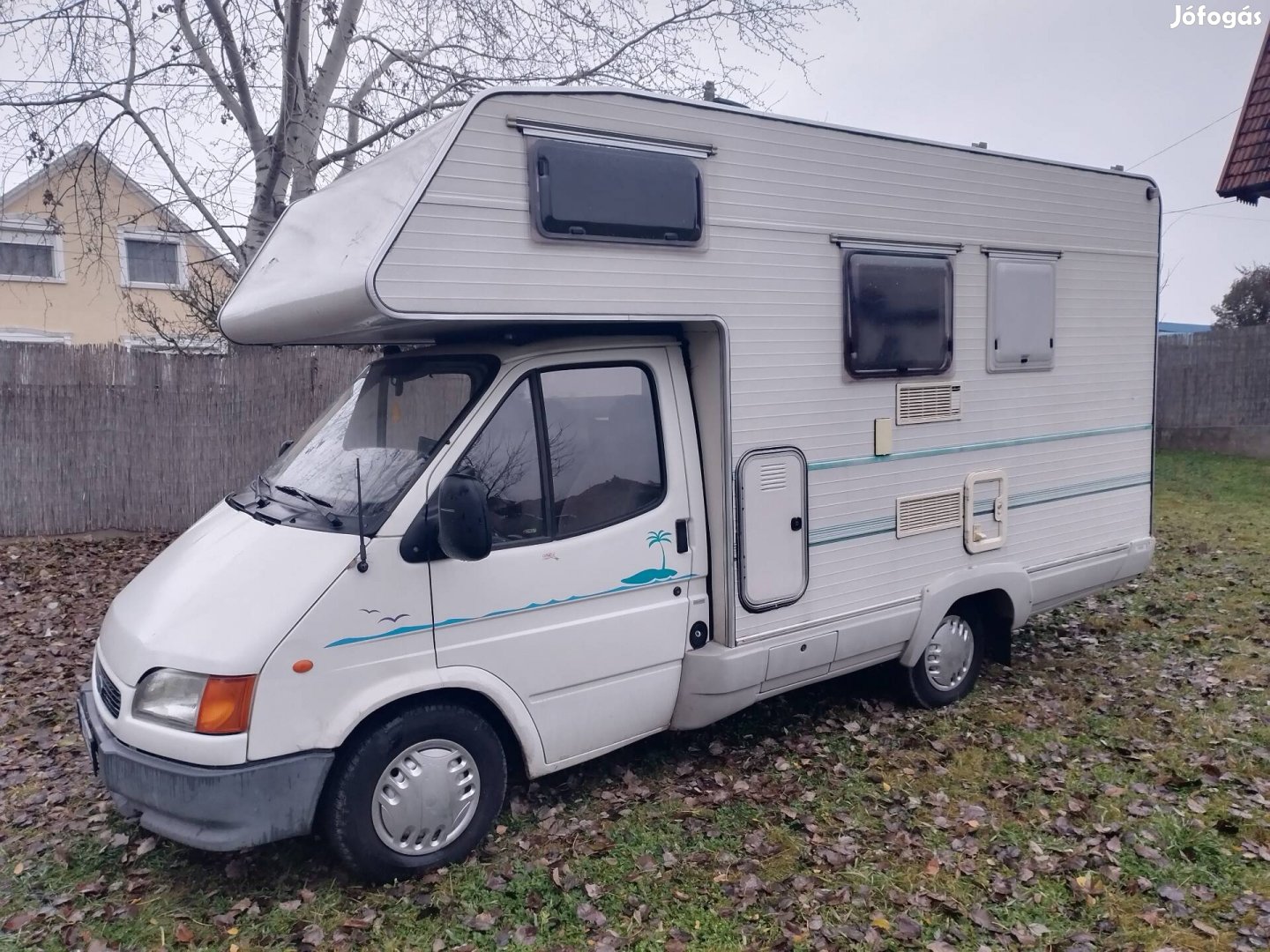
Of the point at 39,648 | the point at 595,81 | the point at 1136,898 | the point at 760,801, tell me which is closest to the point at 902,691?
the point at 760,801

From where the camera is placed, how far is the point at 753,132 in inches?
177

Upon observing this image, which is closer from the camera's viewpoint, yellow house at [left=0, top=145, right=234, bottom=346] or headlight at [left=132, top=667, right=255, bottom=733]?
headlight at [left=132, top=667, right=255, bottom=733]

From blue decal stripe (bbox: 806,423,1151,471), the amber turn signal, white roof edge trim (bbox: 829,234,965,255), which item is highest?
white roof edge trim (bbox: 829,234,965,255)

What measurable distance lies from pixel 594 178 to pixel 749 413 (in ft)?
4.38

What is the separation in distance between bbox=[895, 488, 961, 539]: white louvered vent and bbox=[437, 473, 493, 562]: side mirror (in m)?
2.59

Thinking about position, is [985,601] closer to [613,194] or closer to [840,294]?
[840,294]

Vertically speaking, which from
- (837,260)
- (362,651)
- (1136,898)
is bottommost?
(1136,898)

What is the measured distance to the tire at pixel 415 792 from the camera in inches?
143

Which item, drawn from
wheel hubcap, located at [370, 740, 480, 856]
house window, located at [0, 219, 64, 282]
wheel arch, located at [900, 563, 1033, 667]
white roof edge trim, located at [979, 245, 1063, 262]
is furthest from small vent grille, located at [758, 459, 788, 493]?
house window, located at [0, 219, 64, 282]

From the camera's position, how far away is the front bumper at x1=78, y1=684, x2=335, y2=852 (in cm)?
337

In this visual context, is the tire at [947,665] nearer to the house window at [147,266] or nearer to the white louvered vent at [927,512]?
the white louvered vent at [927,512]

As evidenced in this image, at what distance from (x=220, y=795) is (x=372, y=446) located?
1.55 metres

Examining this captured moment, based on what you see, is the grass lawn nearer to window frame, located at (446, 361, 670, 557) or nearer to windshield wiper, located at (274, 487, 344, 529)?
window frame, located at (446, 361, 670, 557)

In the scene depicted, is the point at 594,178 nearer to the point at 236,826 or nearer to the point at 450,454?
the point at 450,454
